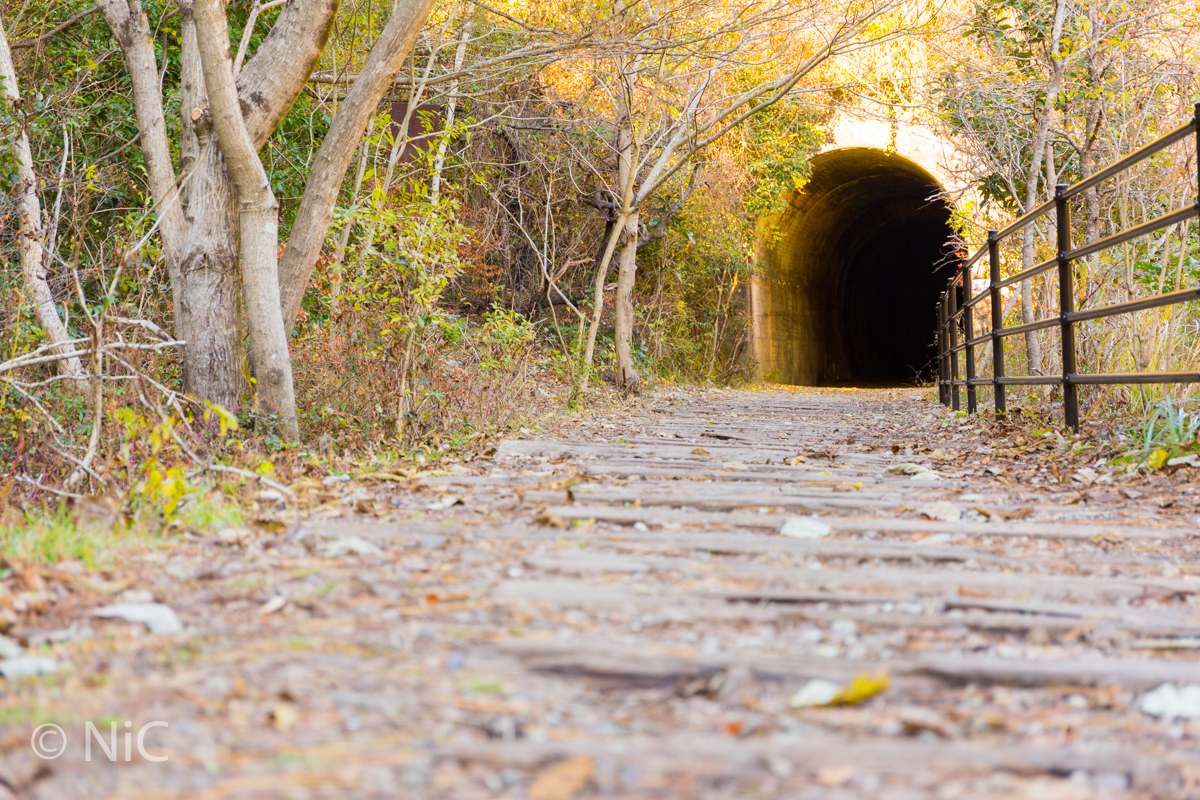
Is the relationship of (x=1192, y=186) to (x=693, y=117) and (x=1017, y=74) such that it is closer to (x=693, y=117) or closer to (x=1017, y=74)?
(x=1017, y=74)

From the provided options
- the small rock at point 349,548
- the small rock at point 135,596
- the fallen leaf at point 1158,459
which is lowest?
the small rock at point 135,596

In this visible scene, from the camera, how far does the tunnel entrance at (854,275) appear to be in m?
16.0

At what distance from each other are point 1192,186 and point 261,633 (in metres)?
6.80

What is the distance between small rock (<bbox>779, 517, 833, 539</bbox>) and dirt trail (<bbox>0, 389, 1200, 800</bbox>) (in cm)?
1

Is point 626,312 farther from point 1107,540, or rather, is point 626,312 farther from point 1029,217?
point 1107,540

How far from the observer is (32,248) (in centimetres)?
556

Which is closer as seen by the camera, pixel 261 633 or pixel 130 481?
pixel 261 633

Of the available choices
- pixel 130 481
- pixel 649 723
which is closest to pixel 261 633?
pixel 649 723

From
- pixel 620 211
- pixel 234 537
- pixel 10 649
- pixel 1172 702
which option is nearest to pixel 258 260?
pixel 234 537

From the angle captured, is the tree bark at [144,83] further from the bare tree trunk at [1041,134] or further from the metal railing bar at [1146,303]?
the bare tree trunk at [1041,134]

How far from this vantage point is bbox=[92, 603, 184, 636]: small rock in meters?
1.91

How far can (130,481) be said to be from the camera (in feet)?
10.6

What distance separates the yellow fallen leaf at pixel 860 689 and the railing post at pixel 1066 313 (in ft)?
11.3

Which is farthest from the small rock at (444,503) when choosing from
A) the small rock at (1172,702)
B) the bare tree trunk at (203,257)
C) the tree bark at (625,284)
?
the tree bark at (625,284)
